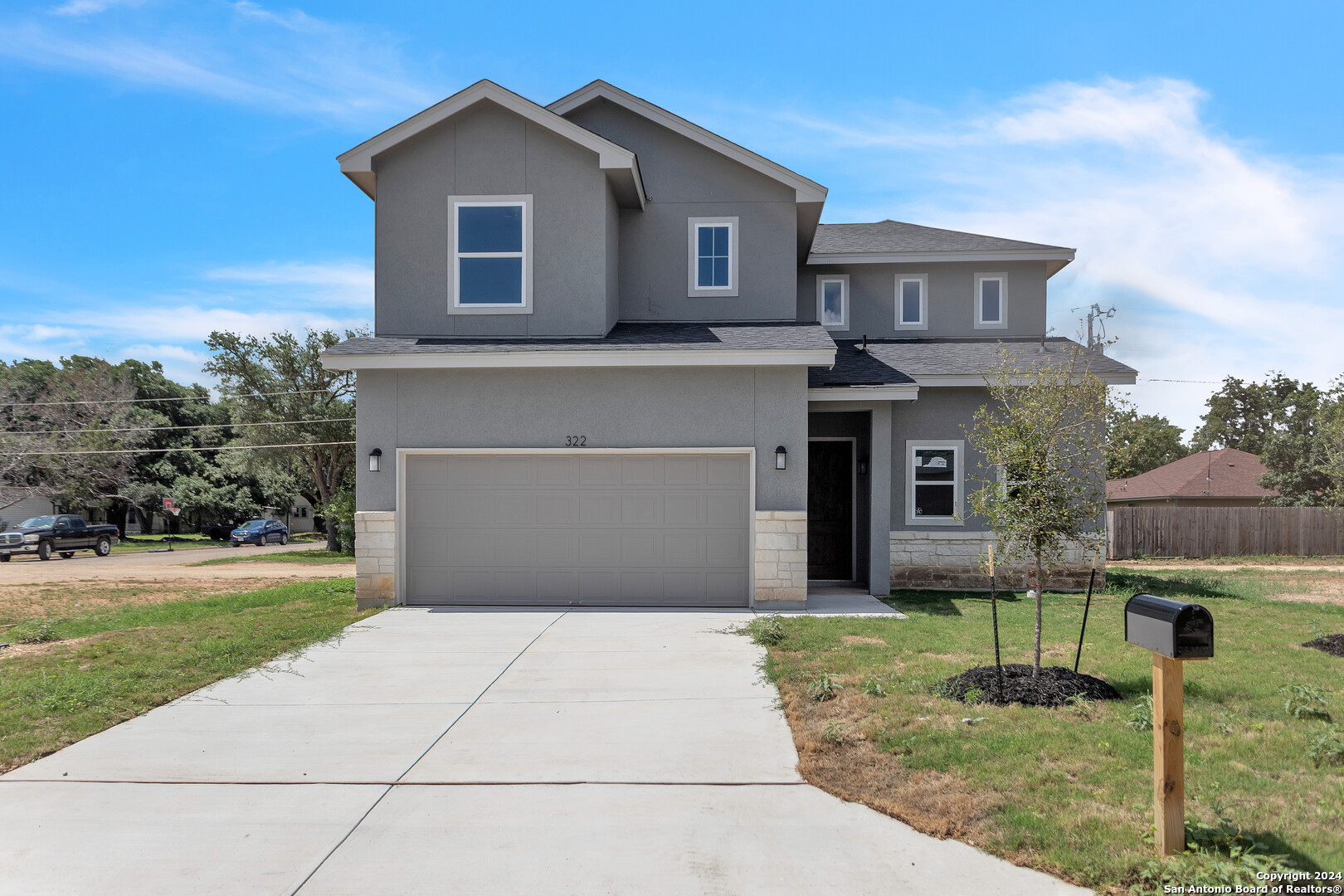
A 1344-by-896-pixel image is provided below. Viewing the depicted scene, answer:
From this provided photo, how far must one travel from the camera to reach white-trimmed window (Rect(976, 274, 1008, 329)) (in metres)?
16.6

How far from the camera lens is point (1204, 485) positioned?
3294 centimetres

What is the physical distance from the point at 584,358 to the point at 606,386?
1.97ft

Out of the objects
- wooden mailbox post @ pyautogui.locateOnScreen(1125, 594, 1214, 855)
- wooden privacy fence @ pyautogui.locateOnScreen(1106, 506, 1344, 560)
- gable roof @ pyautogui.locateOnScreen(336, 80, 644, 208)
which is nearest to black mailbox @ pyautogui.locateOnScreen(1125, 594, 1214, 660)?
wooden mailbox post @ pyautogui.locateOnScreen(1125, 594, 1214, 855)

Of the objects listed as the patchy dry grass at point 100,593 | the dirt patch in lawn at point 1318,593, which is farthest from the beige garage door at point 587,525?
the dirt patch in lawn at point 1318,593

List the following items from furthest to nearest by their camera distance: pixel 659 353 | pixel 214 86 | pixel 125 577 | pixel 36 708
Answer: pixel 125 577 < pixel 214 86 < pixel 659 353 < pixel 36 708

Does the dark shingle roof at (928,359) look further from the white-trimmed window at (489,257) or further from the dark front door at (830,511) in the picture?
the white-trimmed window at (489,257)

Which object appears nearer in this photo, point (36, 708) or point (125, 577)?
point (36, 708)

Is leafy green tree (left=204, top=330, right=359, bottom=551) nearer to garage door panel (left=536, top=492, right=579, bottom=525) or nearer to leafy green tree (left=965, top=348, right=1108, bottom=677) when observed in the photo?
garage door panel (left=536, top=492, right=579, bottom=525)

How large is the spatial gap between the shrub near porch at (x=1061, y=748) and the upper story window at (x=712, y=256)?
6768mm

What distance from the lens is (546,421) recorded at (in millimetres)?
12000

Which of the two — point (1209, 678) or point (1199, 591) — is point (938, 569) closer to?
point (1199, 591)

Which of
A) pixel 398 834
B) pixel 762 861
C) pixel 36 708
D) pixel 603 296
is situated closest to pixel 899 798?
pixel 762 861

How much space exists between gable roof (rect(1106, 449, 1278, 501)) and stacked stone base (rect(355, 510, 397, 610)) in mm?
28022

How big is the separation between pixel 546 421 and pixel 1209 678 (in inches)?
330
